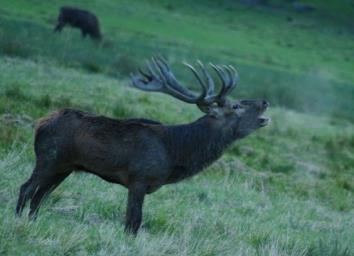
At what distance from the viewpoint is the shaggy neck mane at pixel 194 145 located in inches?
351

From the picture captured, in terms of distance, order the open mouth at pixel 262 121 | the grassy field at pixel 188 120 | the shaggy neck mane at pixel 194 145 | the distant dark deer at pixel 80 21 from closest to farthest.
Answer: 1. the grassy field at pixel 188 120
2. the shaggy neck mane at pixel 194 145
3. the open mouth at pixel 262 121
4. the distant dark deer at pixel 80 21

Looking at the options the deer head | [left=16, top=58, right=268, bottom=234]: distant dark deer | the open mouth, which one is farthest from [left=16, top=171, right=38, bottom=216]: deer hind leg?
the open mouth

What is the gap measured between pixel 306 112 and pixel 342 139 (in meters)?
5.52

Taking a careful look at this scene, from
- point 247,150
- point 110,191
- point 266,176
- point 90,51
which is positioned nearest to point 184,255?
point 110,191

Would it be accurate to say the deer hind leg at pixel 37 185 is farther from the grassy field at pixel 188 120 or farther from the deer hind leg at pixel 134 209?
the deer hind leg at pixel 134 209

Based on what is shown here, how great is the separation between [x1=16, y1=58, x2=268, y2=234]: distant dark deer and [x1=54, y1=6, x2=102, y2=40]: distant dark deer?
22.5 metres

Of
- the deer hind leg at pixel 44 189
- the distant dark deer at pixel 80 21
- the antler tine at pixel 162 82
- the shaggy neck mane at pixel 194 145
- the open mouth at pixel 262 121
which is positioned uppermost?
the antler tine at pixel 162 82

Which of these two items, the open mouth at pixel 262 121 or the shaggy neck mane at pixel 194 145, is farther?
the open mouth at pixel 262 121

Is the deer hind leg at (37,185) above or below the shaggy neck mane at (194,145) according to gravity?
below

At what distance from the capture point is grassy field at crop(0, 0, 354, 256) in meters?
8.19

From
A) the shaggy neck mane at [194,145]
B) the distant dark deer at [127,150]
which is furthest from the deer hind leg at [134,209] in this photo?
the shaggy neck mane at [194,145]

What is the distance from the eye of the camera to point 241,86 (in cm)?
2814

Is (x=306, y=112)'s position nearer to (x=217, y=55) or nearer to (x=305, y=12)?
(x=217, y=55)

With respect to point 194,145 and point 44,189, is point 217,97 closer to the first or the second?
point 194,145
